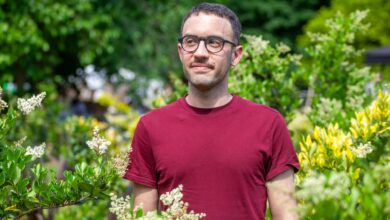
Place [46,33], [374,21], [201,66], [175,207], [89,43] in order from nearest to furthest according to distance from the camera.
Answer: [175,207] < [201,66] < [46,33] < [89,43] < [374,21]

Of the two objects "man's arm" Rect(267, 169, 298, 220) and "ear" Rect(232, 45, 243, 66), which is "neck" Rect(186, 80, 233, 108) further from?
"man's arm" Rect(267, 169, 298, 220)

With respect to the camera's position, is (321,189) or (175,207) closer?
(321,189)

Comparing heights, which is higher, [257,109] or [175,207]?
[257,109]

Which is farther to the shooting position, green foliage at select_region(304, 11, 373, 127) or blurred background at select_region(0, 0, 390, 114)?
blurred background at select_region(0, 0, 390, 114)

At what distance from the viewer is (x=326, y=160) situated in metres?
4.13

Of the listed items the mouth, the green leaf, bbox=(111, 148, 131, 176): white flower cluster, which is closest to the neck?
the mouth

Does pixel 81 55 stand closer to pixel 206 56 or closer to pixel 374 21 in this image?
pixel 206 56

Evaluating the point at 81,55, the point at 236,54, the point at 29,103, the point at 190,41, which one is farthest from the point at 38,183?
the point at 81,55

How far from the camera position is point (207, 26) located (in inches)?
122

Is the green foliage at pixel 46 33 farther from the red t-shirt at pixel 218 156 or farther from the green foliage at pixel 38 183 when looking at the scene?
the red t-shirt at pixel 218 156

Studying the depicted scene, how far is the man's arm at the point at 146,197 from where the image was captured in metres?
3.17

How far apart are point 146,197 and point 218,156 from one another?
0.37 meters

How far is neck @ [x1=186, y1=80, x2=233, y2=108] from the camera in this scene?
314 cm

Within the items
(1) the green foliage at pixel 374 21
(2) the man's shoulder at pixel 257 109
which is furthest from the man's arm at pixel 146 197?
(1) the green foliage at pixel 374 21
